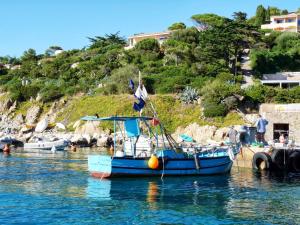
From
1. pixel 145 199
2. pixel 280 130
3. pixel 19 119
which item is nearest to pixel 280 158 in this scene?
pixel 280 130

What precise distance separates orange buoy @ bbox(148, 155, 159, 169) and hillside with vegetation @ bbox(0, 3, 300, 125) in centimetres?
2513

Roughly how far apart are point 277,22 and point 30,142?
63.9 meters

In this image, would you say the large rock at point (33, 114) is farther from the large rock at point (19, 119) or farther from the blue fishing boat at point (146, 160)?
the blue fishing boat at point (146, 160)

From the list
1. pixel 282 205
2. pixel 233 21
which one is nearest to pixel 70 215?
pixel 282 205

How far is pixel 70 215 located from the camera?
2073 cm

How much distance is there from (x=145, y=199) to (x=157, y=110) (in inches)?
1374

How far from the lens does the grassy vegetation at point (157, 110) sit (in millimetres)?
55869

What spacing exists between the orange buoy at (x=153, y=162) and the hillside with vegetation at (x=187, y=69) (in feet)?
82.4

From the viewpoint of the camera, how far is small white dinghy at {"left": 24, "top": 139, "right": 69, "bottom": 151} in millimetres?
53719

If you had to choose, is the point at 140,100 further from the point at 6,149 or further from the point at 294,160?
the point at 6,149

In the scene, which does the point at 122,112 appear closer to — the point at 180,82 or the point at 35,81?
the point at 180,82

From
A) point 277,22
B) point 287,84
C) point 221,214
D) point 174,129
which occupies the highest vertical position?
point 277,22

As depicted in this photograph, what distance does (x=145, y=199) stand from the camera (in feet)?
80.8

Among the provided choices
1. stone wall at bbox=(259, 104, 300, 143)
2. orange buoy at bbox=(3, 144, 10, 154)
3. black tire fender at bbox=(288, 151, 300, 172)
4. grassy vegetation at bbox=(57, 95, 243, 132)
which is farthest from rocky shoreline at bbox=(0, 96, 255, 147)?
black tire fender at bbox=(288, 151, 300, 172)
